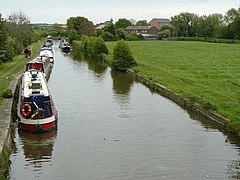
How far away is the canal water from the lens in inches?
489

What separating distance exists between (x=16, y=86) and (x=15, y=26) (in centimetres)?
3338

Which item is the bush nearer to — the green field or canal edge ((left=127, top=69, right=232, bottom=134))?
canal edge ((left=127, top=69, right=232, bottom=134))

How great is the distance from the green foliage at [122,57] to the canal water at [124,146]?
14.5 metres

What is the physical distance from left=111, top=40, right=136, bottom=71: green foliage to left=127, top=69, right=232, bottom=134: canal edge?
22.7 feet

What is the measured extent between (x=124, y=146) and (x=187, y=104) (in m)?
7.38

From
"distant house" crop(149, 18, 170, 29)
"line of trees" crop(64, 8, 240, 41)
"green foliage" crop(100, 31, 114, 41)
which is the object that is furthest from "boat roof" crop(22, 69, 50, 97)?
"distant house" crop(149, 18, 170, 29)

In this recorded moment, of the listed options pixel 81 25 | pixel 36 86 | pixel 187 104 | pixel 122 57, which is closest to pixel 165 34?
pixel 81 25

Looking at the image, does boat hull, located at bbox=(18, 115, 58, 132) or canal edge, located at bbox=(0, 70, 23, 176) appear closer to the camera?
canal edge, located at bbox=(0, 70, 23, 176)

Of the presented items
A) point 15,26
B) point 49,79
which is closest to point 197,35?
point 15,26

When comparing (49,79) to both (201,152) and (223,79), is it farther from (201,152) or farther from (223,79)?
(201,152)

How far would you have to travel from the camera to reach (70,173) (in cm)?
1231

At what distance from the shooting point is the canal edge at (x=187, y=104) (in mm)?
17344

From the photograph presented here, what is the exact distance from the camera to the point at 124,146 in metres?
14.8

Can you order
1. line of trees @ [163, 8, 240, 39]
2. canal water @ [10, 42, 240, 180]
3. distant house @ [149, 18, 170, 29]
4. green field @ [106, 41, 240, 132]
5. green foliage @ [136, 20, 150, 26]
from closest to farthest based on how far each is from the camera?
canal water @ [10, 42, 240, 180]
green field @ [106, 41, 240, 132]
line of trees @ [163, 8, 240, 39]
distant house @ [149, 18, 170, 29]
green foliage @ [136, 20, 150, 26]
